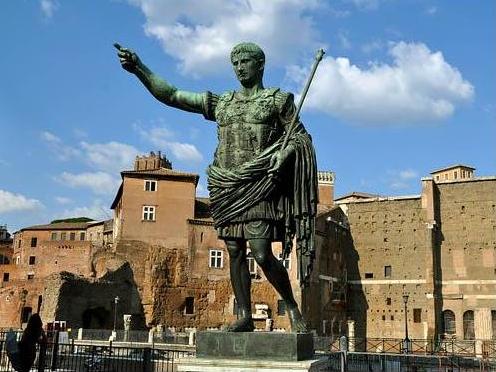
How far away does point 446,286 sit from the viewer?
55.2 m

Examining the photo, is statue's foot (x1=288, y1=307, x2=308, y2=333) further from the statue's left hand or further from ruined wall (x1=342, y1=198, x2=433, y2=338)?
ruined wall (x1=342, y1=198, x2=433, y2=338)

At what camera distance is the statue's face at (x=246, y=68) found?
18.1ft

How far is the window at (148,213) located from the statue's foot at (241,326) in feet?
148

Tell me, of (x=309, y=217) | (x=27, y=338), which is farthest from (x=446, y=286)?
(x=309, y=217)

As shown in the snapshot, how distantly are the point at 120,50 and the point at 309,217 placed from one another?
238 cm

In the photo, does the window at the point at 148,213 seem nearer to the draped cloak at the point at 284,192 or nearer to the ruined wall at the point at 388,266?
the ruined wall at the point at 388,266

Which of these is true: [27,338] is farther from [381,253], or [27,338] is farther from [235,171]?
[381,253]

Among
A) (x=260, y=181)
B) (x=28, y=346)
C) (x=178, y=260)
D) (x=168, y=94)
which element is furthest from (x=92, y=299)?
(x=260, y=181)

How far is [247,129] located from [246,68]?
23.6 inches

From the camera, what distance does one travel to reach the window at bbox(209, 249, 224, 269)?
49500 millimetres

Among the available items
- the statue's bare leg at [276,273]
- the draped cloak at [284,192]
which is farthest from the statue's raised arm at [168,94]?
the statue's bare leg at [276,273]

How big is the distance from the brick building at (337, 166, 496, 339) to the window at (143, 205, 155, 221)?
20.9 metres

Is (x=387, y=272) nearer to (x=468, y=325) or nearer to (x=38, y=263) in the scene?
(x=468, y=325)

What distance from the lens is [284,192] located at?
5.29 meters
